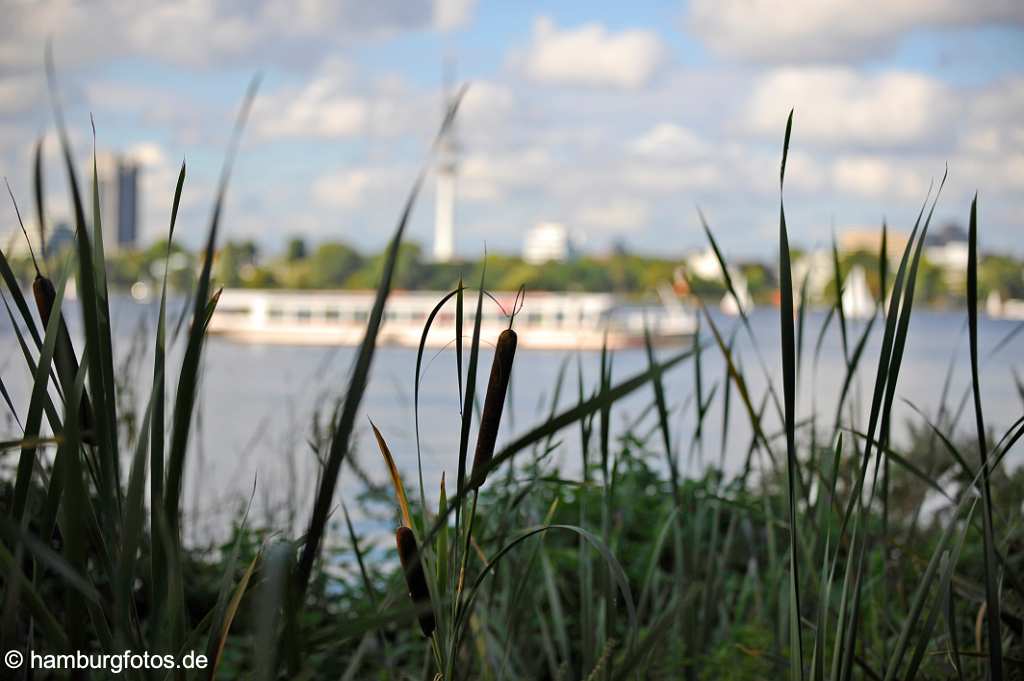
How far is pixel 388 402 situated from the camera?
507 inches

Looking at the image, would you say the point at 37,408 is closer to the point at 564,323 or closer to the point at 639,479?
the point at 639,479

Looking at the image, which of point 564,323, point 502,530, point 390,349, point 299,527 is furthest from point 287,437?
point 564,323

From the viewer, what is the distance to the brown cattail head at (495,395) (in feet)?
1.71

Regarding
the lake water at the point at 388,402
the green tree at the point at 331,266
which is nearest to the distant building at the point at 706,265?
the lake water at the point at 388,402

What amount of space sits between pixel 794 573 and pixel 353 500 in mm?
2054

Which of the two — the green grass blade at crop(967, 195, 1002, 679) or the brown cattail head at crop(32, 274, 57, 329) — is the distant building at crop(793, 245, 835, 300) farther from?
the brown cattail head at crop(32, 274, 57, 329)

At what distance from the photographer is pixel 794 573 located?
691 millimetres

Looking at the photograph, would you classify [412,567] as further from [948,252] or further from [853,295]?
[948,252]

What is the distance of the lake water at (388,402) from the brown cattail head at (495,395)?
0.25 ft

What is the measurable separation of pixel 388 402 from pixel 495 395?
12.4 m

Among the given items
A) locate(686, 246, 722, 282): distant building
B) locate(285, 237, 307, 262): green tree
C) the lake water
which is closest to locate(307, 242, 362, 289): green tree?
locate(285, 237, 307, 262): green tree

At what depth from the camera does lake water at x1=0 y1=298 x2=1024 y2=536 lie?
2020mm

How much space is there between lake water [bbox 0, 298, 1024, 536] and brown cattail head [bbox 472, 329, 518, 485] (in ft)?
0.25

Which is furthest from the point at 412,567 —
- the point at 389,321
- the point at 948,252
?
the point at 389,321
